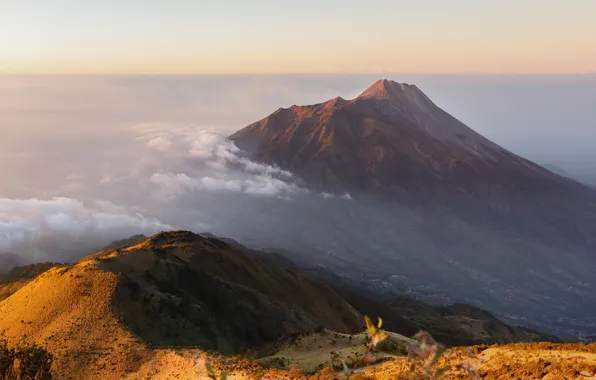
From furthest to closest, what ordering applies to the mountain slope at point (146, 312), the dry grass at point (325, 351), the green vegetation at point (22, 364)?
the dry grass at point (325, 351)
the mountain slope at point (146, 312)
the green vegetation at point (22, 364)

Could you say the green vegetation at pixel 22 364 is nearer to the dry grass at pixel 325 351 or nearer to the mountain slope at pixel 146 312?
the mountain slope at pixel 146 312

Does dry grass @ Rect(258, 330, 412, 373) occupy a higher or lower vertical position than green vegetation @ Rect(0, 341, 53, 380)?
lower

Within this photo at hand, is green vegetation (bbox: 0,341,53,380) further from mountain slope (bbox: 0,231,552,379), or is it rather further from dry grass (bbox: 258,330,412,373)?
dry grass (bbox: 258,330,412,373)

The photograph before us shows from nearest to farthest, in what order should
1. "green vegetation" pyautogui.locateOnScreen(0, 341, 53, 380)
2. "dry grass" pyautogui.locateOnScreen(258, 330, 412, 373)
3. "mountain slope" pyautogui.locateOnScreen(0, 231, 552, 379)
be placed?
"green vegetation" pyautogui.locateOnScreen(0, 341, 53, 380) → "mountain slope" pyautogui.locateOnScreen(0, 231, 552, 379) → "dry grass" pyautogui.locateOnScreen(258, 330, 412, 373)

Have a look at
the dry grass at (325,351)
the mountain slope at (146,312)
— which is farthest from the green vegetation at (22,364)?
the dry grass at (325,351)

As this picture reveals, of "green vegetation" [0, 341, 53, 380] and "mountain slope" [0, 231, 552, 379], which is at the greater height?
"green vegetation" [0, 341, 53, 380]

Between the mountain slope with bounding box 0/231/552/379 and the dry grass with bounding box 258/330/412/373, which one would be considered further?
the dry grass with bounding box 258/330/412/373

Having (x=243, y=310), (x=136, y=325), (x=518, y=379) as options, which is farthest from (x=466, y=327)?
(x=518, y=379)

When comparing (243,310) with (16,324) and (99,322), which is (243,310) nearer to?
(99,322)

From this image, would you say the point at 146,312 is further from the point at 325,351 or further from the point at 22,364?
the point at 22,364

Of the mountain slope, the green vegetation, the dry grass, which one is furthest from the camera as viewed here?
the dry grass

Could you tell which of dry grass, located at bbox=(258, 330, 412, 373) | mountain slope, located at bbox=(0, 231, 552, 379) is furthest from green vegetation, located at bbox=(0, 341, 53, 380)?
dry grass, located at bbox=(258, 330, 412, 373)
